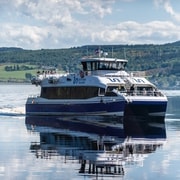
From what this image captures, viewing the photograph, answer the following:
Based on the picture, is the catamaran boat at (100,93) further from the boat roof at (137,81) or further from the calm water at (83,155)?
the calm water at (83,155)

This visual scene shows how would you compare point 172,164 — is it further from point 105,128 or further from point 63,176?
point 105,128

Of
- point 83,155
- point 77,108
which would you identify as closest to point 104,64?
point 77,108

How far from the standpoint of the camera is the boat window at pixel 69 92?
238ft

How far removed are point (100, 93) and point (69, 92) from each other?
5.92 metres

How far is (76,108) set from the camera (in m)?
75.4

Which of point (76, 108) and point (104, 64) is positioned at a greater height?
point (104, 64)

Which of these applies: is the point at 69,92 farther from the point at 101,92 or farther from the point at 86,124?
the point at 86,124

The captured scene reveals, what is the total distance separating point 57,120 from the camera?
74.4m

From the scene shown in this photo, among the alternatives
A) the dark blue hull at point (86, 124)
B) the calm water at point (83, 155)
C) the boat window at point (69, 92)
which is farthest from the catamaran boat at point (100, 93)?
the calm water at point (83, 155)

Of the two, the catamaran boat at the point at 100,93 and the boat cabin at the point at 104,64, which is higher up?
the boat cabin at the point at 104,64

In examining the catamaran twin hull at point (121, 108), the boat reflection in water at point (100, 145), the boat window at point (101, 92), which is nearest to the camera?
the boat reflection in water at point (100, 145)

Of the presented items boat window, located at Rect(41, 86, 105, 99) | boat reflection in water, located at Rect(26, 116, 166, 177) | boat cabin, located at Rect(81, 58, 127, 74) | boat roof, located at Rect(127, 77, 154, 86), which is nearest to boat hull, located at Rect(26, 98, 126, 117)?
boat window, located at Rect(41, 86, 105, 99)

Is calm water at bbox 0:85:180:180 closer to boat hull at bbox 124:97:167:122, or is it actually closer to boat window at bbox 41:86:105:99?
boat hull at bbox 124:97:167:122

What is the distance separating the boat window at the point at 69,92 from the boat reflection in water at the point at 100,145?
569 centimetres
